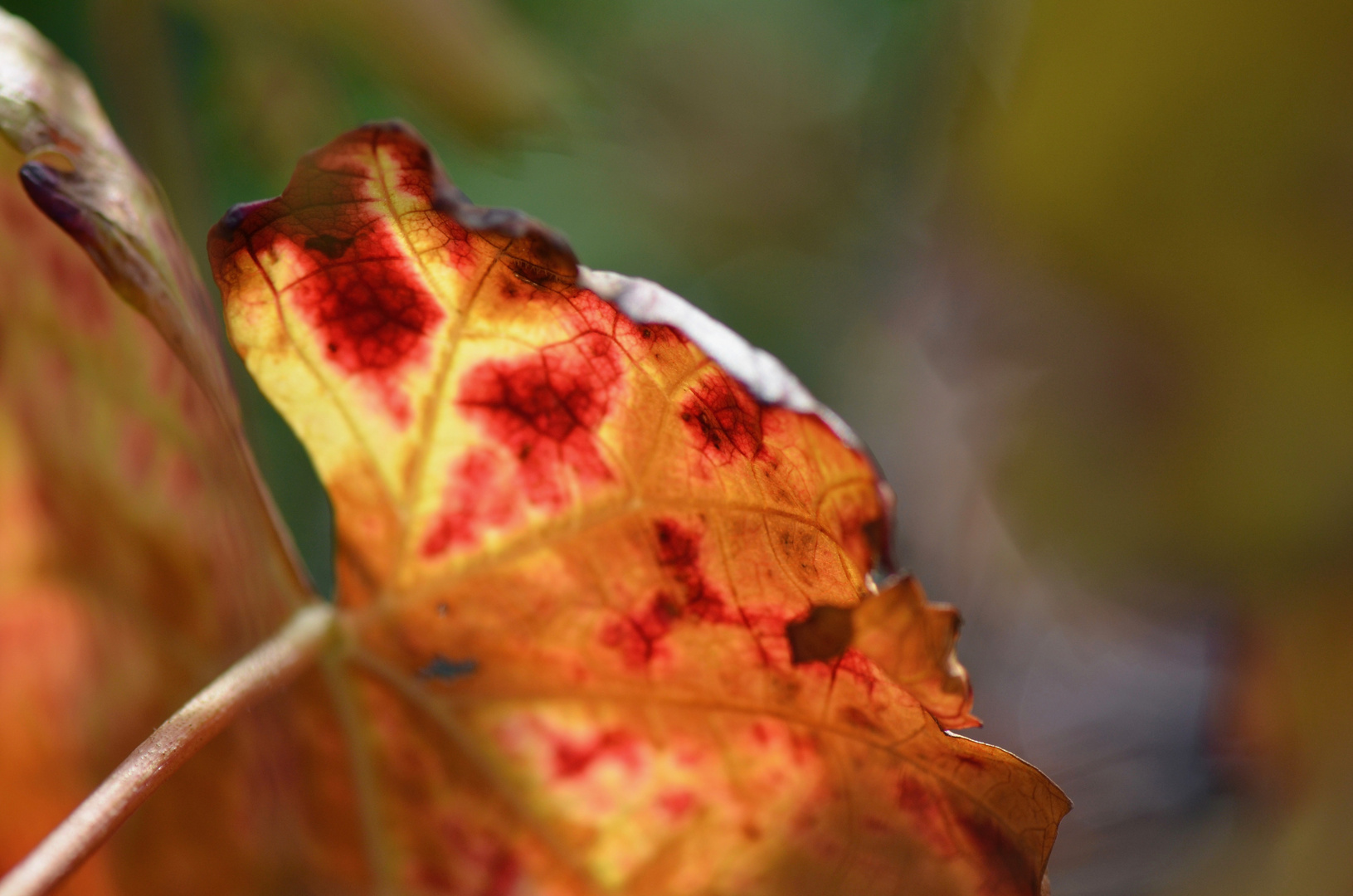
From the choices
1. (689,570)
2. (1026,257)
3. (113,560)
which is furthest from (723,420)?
(1026,257)

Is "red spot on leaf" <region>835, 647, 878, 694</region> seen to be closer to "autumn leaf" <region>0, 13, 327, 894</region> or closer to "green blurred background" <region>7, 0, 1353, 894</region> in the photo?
"autumn leaf" <region>0, 13, 327, 894</region>

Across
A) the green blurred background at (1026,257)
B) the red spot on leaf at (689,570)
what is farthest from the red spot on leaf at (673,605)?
the green blurred background at (1026,257)

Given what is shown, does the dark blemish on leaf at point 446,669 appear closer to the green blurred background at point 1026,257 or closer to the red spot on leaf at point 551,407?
the red spot on leaf at point 551,407

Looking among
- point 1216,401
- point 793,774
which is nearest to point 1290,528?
point 1216,401

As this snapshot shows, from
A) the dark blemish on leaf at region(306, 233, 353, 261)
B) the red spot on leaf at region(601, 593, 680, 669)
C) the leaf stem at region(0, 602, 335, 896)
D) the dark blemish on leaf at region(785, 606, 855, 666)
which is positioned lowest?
the leaf stem at region(0, 602, 335, 896)

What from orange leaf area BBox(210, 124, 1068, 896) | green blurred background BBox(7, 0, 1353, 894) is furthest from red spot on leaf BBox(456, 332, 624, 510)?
green blurred background BBox(7, 0, 1353, 894)

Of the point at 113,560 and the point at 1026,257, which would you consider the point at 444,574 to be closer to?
the point at 113,560
